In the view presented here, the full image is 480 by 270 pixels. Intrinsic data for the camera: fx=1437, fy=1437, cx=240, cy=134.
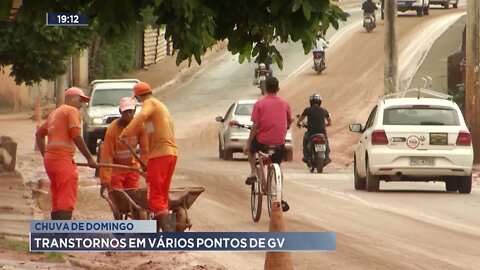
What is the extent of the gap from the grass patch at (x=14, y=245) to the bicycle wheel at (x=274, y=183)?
3114 millimetres

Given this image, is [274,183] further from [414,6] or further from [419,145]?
[414,6]

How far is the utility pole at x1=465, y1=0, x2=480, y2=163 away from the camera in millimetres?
31047

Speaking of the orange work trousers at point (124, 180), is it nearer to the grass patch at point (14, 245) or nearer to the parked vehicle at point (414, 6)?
the grass patch at point (14, 245)

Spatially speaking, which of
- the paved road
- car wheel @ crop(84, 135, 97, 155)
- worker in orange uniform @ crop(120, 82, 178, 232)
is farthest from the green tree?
worker in orange uniform @ crop(120, 82, 178, 232)

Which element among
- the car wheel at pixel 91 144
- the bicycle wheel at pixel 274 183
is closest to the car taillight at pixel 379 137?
the bicycle wheel at pixel 274 183

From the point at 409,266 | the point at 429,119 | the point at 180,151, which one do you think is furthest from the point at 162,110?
the point at 180,151

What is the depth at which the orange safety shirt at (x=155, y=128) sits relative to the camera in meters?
14.9

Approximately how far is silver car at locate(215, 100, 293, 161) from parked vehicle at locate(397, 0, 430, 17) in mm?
32814

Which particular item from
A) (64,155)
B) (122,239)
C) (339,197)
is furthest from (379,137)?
(122,239)

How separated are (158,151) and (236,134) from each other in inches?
762

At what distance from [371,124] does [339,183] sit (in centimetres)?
233

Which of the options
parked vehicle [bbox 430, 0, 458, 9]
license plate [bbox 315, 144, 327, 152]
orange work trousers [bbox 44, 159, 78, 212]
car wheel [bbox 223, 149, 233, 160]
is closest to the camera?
orange work trousers [bbox 44, 159, 78, 212]

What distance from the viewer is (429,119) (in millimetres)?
23859

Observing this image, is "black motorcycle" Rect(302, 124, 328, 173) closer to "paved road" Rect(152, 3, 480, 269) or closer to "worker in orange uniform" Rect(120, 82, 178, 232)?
"paved road" Rect(152, 3, 480, 269)
